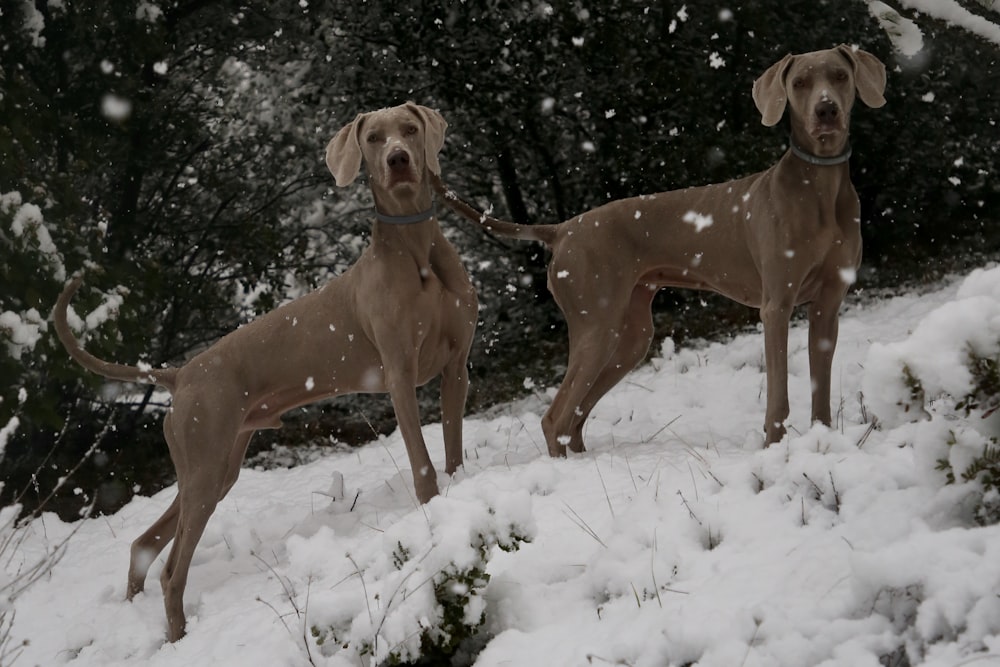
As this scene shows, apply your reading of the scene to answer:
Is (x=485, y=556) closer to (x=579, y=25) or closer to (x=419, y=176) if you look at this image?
(x=419, y=176)

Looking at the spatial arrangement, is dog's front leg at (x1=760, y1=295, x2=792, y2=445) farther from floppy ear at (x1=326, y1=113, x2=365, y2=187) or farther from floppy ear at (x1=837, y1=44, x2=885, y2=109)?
floppy ear at (x1=326, y1=113, x2=365, y2=187)

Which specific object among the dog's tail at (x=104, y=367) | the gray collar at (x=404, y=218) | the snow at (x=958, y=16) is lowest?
the dog's tail at (x=104, y=367)

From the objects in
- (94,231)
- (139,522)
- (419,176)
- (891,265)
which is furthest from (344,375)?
(891,265)

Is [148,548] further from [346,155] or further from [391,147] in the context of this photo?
[391,147]

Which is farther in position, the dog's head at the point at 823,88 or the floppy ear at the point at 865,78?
the floppy ear at the point at 865,78

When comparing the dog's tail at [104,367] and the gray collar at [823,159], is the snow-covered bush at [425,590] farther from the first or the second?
the gray collar at [823,159]

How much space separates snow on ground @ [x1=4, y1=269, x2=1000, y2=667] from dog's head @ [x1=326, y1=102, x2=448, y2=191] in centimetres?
126

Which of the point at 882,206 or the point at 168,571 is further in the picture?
the point at 882,206

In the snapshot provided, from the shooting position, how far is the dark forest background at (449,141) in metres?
7.02

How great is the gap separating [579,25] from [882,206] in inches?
105

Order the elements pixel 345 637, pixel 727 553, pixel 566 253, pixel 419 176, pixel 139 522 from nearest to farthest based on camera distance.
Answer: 1. pixel 727 553
2. pixel 345 637
3. pixel 419 176
4. pixel 566 253
5. pixel 139 522

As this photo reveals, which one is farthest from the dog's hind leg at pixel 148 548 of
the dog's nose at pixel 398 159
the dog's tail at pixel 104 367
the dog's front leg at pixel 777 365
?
the dog's front leg at pixel 777 365

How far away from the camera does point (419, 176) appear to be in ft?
13.1

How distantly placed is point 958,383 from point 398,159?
2.41 m
